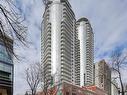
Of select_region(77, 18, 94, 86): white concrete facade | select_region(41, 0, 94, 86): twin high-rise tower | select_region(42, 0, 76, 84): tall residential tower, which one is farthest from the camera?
select_region(77, 18, 94, 86): white concrete facade

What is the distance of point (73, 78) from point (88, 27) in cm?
3307

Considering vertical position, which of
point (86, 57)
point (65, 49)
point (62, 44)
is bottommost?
point (86, 57)

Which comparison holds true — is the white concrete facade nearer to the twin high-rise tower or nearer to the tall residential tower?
the twin high-rise tower

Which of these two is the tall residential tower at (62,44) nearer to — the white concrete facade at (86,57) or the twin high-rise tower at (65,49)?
the twin high-rise tower at (65,49)

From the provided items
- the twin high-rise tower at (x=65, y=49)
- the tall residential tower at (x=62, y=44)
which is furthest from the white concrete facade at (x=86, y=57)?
the tall residential tower at (x=62, y=44)

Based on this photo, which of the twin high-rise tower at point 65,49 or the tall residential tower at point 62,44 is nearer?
the twin high-rise tower at point 65,49

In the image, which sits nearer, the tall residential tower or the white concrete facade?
the tall residential tower

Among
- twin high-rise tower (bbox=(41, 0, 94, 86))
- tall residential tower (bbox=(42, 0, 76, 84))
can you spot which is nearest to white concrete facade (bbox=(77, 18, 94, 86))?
twin high-rise tower (bbox=(41, 0, 94, 86))

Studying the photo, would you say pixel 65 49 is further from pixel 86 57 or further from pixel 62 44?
pixel 86 57

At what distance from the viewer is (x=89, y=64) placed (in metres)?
129

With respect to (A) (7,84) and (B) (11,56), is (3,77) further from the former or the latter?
(B) (11,56)

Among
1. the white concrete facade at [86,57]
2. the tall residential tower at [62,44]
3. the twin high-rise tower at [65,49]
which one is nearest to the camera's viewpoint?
the twin high-rise tower at [65,49]

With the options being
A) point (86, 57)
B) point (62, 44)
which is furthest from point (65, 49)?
point (86, 57)

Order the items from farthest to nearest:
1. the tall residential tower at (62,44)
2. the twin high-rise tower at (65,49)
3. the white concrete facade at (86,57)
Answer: the white concrete facade at (86,57)
the tall residential tower at (62,44)
the twin high-rise tower at (65,49)
